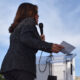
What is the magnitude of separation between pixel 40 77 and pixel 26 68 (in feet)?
14.8

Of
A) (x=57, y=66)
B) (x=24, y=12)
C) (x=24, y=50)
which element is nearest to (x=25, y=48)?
(x=24, y=50)

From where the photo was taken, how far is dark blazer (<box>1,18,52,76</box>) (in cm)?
170

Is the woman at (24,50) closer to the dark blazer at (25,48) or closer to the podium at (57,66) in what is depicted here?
the dark blazer at (25,48)

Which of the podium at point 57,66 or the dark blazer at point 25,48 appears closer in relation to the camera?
the dark blazer at point 25,48

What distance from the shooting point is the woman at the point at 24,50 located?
1.70 meters

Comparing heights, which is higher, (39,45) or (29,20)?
(29,20)

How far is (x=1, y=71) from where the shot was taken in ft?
5.80

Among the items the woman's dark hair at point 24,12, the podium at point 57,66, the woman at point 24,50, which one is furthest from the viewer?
the podium at point 57,66

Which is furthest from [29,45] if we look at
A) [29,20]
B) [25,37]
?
[29,20]

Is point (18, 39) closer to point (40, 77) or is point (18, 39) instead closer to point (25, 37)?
point (25, 37)

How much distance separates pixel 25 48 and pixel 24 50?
1 centimetres

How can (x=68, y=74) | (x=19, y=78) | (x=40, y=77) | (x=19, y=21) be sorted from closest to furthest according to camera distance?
(x=19, y=78), (x=19, y=21), (x=68, y=74), (x=40, y=77)

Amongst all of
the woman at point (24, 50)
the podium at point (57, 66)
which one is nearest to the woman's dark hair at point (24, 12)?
the woman at point (24, 50)

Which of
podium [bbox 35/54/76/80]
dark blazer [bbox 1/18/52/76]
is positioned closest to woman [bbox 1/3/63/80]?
dark blazer [bbox 1/18/52/76]
